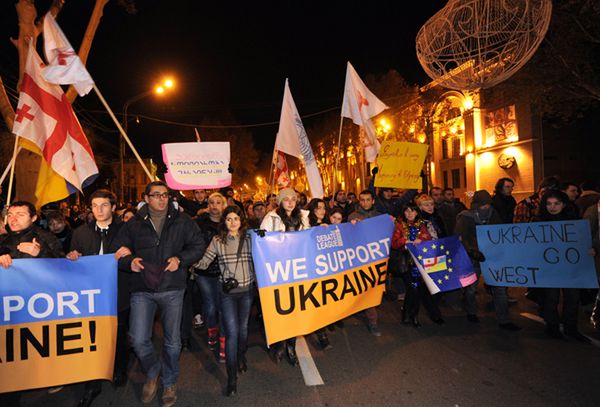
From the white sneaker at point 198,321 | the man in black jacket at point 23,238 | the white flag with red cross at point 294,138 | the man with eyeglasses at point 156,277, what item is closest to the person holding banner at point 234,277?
the man with eyeglasses at point 156,277

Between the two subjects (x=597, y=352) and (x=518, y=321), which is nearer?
(x=597, y=352)

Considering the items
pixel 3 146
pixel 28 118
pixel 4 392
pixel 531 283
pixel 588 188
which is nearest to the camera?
pixel 4 392

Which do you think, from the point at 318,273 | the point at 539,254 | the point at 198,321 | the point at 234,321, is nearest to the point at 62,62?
the point at 234,321

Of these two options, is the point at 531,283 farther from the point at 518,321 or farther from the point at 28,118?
the point at 28,118

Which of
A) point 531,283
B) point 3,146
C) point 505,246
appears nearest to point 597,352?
point 531,283

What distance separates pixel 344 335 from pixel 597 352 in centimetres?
286

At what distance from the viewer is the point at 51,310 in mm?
3805

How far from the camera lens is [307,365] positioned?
15.0 ft

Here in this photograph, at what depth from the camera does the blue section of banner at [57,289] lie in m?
3.70

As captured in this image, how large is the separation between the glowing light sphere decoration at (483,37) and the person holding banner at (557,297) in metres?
2.21

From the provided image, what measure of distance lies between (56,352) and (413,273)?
4.30 meters

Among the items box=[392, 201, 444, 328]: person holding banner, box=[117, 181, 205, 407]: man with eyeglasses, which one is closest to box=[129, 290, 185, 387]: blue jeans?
box=[117, 181, 205, 407]: man with eyeglasses

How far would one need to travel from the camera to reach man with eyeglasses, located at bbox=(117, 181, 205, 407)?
12.5ft

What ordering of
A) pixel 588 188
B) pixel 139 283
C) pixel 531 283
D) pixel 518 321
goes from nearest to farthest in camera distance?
1. pixel 139 283
2. pixel 531 283
3. pixel 518 321
4. pixel 588 188
